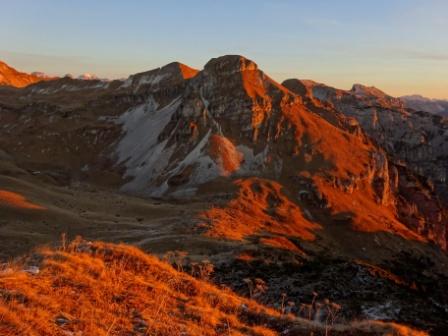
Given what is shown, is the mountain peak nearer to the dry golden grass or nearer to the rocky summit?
the rocky summit

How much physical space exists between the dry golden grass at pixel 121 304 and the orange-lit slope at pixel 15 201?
4047 centimetres

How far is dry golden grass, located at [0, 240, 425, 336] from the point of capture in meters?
9.88

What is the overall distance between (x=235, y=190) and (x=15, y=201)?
33705 millimetres

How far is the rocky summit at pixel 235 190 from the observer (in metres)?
43.9

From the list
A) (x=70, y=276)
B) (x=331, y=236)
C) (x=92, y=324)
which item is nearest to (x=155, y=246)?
(x=70, y=276)

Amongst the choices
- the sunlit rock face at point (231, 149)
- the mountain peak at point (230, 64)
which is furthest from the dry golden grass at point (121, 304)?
the mountain peak at point (230, 64)

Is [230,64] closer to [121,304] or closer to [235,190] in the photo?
[235,190]

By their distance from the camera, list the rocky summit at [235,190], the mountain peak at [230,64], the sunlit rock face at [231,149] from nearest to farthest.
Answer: the rocky summit at [235,190]
the sunlit rock face at [231,149]
the mountain peak at [230,64]

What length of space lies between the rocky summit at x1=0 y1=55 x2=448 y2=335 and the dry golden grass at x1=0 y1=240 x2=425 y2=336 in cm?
1606

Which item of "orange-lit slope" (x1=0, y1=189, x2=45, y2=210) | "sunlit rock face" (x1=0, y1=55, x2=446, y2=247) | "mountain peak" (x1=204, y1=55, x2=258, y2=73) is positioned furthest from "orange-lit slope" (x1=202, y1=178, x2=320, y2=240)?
"mountain peak" (x1=204, y1=55, x2=258, y2=73)

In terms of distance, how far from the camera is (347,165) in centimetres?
9831

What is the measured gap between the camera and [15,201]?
54.5 m

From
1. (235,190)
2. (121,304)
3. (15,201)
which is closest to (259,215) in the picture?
(235,190)

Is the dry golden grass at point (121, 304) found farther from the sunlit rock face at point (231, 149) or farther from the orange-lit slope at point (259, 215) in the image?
the sunlit rock face at point (231, 149)
